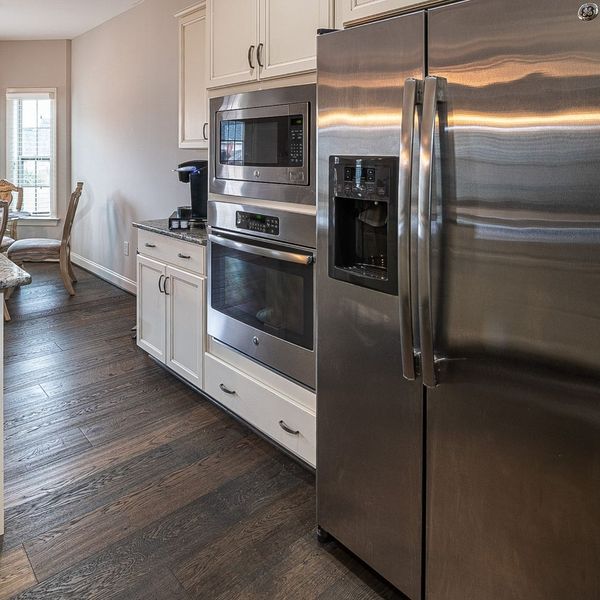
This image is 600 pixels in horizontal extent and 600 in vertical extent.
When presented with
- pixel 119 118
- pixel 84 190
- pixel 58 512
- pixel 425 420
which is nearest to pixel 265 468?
pixel 58 512

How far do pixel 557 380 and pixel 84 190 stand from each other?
6097 mm

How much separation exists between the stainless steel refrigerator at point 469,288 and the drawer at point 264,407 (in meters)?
0.54

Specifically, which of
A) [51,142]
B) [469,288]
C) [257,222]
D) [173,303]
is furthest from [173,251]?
[51,142]

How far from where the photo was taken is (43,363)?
3.52 m

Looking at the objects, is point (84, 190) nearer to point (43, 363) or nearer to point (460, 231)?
point (43, 363)

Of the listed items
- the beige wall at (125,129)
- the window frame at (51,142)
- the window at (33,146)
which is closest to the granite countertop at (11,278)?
the beige wall at (125,129)

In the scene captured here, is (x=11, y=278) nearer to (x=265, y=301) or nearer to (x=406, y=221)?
(x=265, y=301)

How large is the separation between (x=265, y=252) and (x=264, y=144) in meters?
0.45

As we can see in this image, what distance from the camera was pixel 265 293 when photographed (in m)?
2.34

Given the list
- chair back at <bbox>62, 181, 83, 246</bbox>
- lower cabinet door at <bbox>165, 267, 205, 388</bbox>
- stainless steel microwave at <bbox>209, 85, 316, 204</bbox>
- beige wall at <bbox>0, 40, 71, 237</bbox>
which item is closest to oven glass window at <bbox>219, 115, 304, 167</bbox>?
stainless steel microwave at <bbox>209, 85, 316, 204</bbox>

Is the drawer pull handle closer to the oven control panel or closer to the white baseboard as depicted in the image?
the oven control panel

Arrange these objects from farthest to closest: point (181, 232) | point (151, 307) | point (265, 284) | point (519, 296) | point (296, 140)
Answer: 1. point (151, 307)
2. point (181, 232)
3. point (265, 284)
4. point (296, 140)
5. point (519, 296)

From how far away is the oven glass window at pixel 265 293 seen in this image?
83.5 inches

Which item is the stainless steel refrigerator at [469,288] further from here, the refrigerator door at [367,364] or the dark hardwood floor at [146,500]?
the dark hardwood floor at [146,500]
